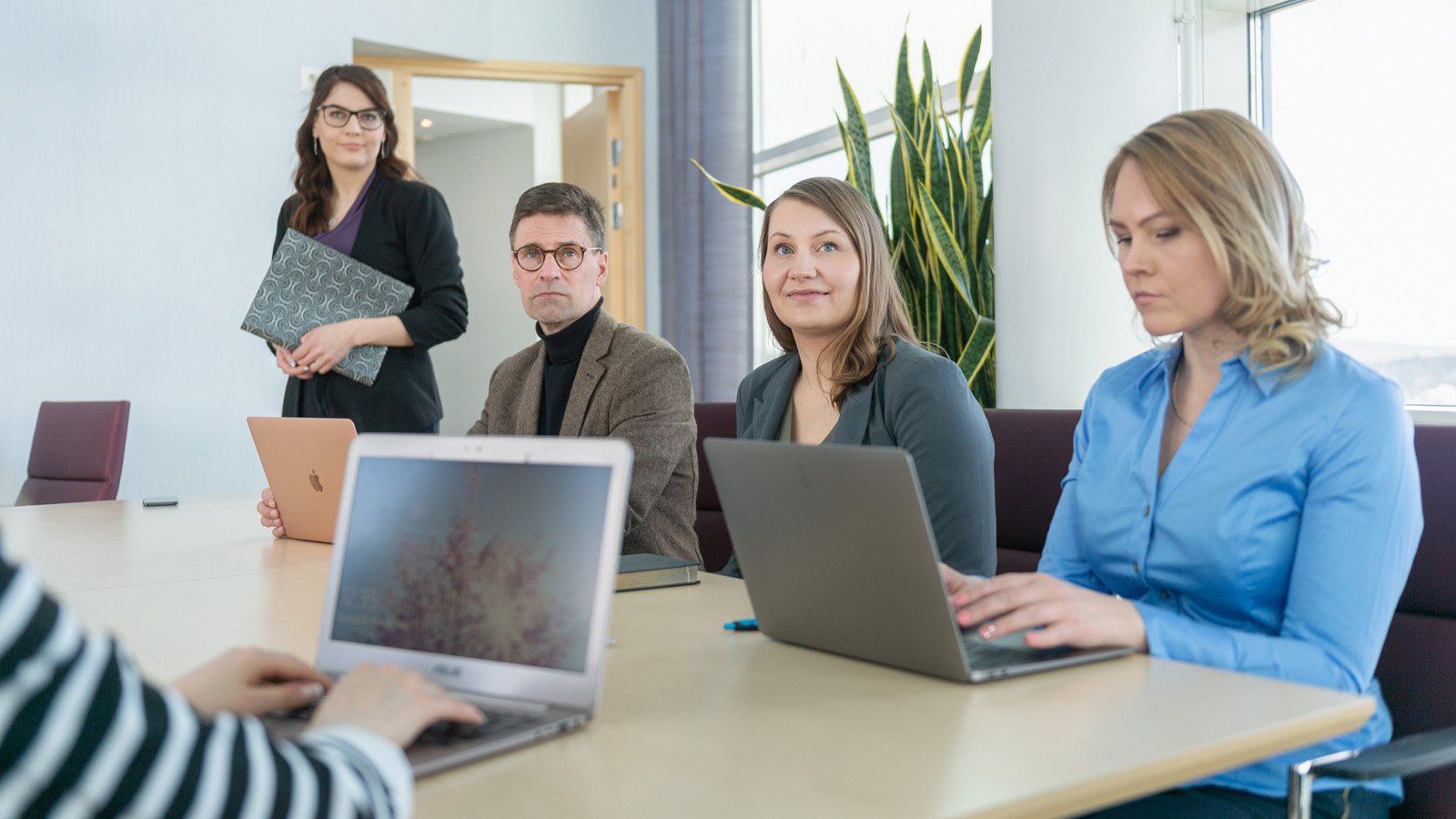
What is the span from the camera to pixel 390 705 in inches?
29.6

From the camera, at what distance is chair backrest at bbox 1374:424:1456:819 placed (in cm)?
125

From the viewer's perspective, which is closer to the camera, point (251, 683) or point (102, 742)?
point (102, 742)

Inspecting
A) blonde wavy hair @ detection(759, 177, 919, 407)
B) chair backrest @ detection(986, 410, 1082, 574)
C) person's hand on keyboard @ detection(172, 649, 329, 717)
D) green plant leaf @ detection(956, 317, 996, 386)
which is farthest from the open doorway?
person's hand on keyboard @ detection(172, 649, 329, 717)

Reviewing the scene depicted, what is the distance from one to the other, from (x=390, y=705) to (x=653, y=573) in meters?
0.72

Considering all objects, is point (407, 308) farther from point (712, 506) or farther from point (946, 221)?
point (946, 221)

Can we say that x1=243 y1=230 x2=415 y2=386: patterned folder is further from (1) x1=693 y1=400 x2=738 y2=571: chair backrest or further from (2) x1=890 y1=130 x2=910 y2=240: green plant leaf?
(2) x1=890 y1=130 x2=910 y2=240: green plant leaf

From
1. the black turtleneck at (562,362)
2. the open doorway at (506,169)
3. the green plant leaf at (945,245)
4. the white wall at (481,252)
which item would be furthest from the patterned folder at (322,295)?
the white wall at (481,252)

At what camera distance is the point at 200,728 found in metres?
0.52

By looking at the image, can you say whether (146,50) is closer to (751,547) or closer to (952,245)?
(952,245)

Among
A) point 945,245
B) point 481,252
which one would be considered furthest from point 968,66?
point 481,252

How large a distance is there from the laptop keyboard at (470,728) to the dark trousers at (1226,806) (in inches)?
24.6

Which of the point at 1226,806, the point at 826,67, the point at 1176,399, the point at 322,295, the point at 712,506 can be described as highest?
the point at 826,67

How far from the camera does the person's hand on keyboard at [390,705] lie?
0.73 metres

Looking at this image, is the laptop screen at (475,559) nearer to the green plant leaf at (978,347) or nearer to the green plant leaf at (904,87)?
the green plant leaf at (978,347)
